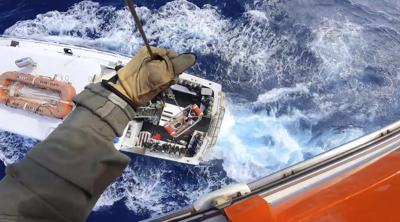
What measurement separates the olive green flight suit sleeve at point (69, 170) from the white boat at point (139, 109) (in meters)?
10.4

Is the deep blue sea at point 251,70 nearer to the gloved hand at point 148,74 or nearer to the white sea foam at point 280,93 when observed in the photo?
the white sea foam at point 280,93

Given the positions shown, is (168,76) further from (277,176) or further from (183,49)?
(183,49)

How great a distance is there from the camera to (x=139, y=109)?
1410cm

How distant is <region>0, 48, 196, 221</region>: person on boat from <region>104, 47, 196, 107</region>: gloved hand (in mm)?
120

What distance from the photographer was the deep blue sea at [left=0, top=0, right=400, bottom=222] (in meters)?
14.8

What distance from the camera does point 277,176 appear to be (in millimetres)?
3986

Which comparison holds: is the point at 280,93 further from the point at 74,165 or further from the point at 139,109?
the point at 74,165

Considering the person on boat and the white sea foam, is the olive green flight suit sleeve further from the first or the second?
the white sea foam

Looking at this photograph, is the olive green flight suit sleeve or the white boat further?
the white boat

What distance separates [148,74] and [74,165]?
1.67 metres

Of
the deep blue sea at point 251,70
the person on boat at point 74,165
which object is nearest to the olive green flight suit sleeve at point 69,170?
the person on boat at point 74,165

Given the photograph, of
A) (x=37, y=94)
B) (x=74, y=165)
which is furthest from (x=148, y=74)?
(x=37, y=94)

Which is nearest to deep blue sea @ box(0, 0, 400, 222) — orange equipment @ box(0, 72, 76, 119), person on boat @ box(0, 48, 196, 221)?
orange equipment @ box(0, 72, 76, 119)

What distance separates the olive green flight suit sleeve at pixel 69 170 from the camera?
2.88 m
